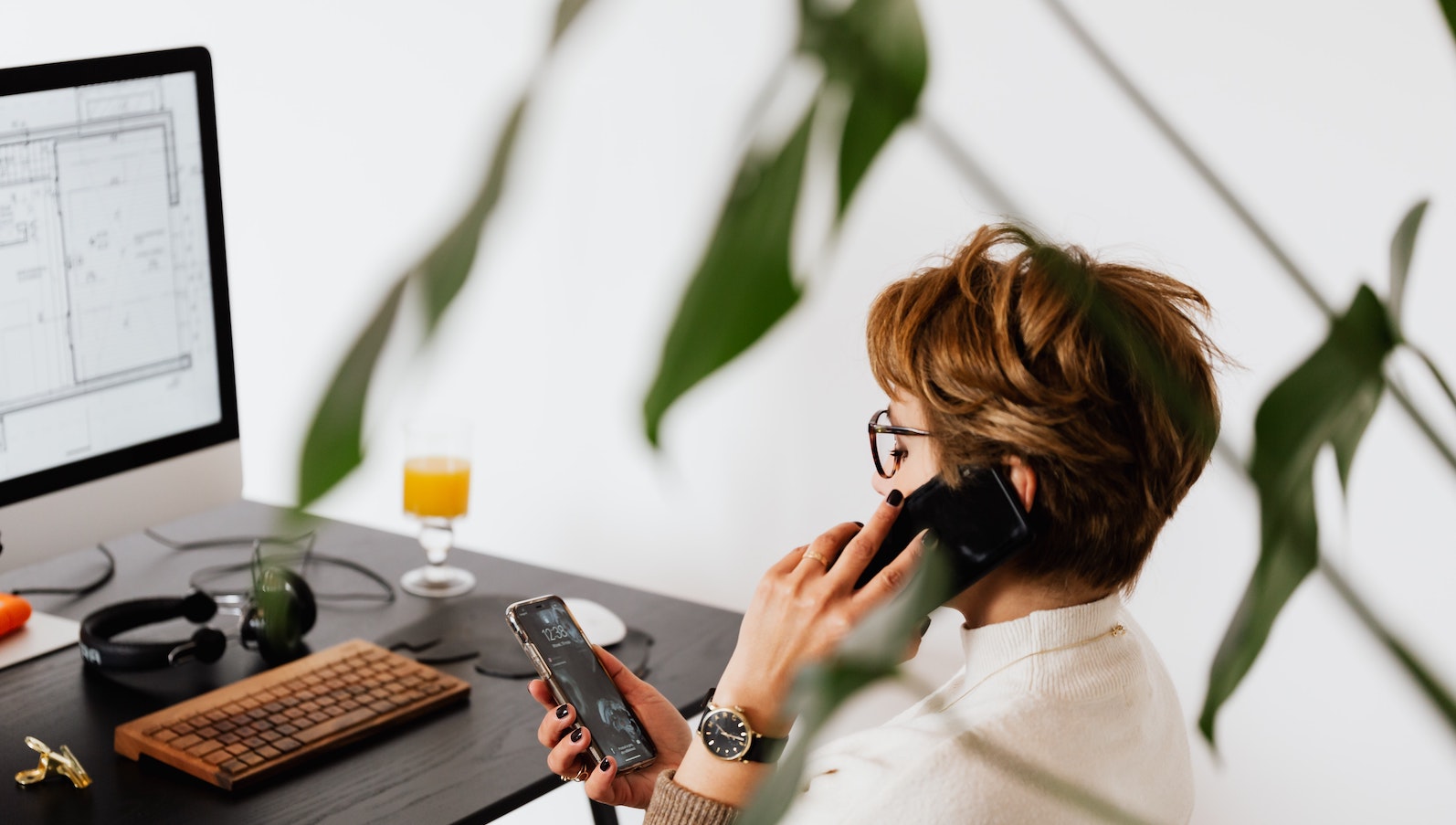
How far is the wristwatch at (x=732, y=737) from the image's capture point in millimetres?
984

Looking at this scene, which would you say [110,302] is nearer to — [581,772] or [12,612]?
[12,612]

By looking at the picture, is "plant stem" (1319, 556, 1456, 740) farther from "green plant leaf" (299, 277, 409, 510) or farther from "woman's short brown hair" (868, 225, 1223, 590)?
"woman's short brown hair" (868, 225, 1223, 590)

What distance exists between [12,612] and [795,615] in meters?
0.88

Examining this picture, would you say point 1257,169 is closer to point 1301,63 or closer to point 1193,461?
point 1301,63

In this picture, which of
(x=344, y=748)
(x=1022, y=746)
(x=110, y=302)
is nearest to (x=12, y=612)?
(x=110, y=302)

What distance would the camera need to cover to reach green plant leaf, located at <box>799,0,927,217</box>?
6.8 inches

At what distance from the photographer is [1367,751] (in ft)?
5.80

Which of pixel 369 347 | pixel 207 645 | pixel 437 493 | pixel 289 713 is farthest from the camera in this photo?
pixel 437 493

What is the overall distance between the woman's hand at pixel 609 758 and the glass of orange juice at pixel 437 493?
0.39m

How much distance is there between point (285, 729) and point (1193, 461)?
0.78 metres

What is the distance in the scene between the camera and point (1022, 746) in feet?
2.94

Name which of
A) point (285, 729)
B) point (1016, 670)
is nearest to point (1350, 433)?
point (1016, 670)

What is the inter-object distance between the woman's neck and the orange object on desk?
97cm

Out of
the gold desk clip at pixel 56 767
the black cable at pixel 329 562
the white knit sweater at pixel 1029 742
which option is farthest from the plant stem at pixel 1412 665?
the black cable at pixel 329 562
